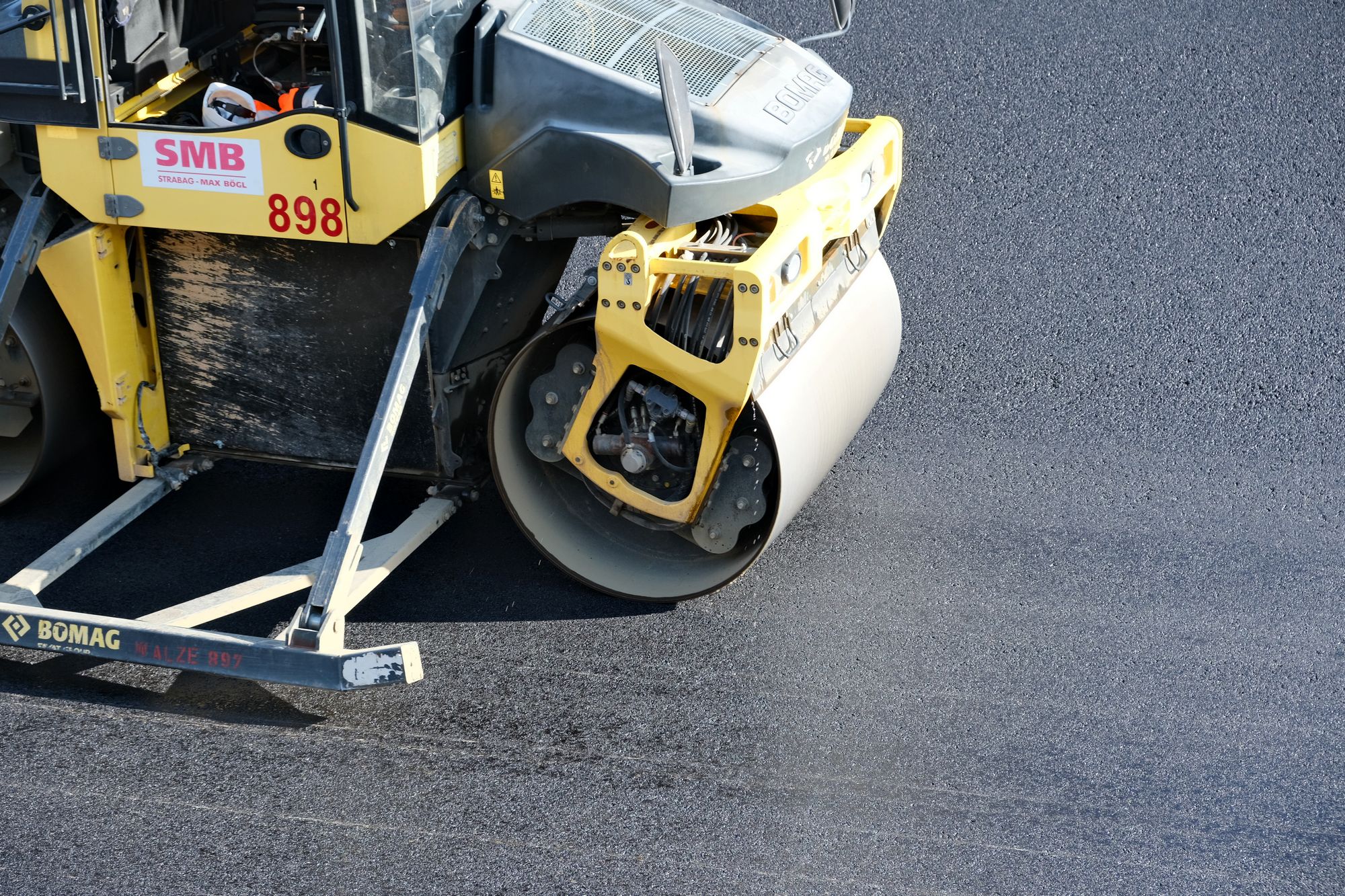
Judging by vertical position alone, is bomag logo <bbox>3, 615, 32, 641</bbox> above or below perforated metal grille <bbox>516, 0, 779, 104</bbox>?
below

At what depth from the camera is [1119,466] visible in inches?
214

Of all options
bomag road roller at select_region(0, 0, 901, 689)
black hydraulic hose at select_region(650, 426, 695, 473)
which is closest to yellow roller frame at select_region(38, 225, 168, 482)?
bomag road roller at select_region(0, 0, 901, 689)

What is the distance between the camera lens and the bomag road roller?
3969 mm

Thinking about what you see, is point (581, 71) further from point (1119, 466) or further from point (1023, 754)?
point (1119, 466)

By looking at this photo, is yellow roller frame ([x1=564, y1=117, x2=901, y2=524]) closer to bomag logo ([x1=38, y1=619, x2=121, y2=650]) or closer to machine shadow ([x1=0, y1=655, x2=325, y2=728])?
machine shadow ([x1=0, y1=655, x2=325, y2=728])

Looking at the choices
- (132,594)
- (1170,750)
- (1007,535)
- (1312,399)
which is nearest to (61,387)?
(132,594)

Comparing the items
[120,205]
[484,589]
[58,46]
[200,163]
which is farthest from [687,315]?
[58,46]

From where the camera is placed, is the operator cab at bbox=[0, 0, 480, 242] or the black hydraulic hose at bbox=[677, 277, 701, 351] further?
the black hydraulic hose at bbox=[677, 277, 701, 351]

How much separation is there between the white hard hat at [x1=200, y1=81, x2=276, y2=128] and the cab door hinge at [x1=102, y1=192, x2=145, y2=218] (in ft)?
1.07

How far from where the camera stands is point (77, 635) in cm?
392

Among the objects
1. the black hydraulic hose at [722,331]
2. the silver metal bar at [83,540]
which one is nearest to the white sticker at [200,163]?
the silver metal bar at [83,540]

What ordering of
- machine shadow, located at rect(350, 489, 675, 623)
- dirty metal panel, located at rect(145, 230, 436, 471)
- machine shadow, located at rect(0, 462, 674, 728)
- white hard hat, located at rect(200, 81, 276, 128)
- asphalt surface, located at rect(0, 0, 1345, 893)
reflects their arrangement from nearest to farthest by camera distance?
1. asphalt surface, located at rect(0, 0, 1345, 893)
2. machine shadow, located at rect(0, 462, 674, 728)
3. white hard hat, located at rect(200, 81, 276, 128)
4. dirty metal panel, located at rect(145, 230, 436, 471)
5. machine shadow, located at rect(350, 489, 675, 623)

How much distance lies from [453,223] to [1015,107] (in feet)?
14.4

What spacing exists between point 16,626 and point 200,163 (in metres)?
1.45
